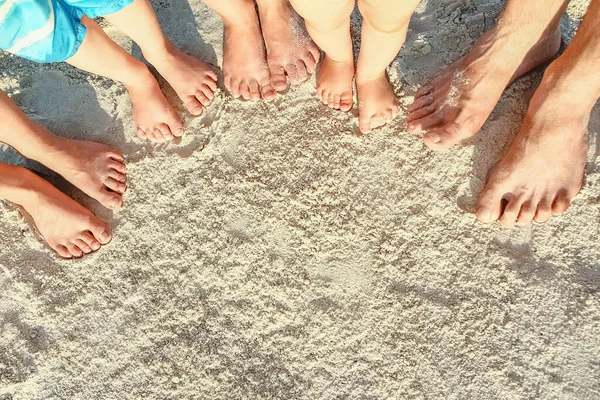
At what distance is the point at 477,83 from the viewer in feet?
5.12

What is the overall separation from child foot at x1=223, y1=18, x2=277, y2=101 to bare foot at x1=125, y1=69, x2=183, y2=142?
224 millimetres

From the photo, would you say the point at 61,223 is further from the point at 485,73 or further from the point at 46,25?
the point at 485,73

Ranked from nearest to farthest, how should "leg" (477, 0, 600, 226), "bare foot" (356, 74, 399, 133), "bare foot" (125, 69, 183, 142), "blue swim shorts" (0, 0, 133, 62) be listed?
"blue swim shorts" (0, 0, 133, 62)
"leg" (477, 0, 600, 226)
"bare foot" (356, 74, 399, 133)
"bare foot" (125, 69, 183, 142)

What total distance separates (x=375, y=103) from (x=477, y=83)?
0.30 m

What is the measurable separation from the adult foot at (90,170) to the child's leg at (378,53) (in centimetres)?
82

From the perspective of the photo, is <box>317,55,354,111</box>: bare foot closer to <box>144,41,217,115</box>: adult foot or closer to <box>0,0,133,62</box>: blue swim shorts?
<box>144,41,217,115</box>: adult foot

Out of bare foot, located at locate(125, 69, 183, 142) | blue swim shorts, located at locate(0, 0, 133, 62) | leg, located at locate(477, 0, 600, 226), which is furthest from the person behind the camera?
bare foot, located at locate(125, 69, 183, 142)

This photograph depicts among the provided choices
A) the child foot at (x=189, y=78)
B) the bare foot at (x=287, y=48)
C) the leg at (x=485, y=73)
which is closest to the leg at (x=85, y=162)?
the child foot at (x=189, y=78)

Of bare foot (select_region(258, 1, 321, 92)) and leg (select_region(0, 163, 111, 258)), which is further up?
bare foot (select_region(258, 1, 321, 92))

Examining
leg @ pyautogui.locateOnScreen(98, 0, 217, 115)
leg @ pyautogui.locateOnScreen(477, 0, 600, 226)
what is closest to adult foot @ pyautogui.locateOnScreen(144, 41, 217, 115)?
leg @ pyautogui.locateOnScreen(98, 0, 217, 115)

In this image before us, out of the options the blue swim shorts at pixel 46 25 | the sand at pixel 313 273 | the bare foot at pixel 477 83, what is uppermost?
the blue swim shorts at pixel 46 25

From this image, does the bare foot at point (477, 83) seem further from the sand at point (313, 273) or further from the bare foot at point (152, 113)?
the bare foot at point (152, 113)

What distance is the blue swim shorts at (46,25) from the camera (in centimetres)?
113

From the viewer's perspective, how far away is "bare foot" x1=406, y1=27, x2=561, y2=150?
5.08ft
